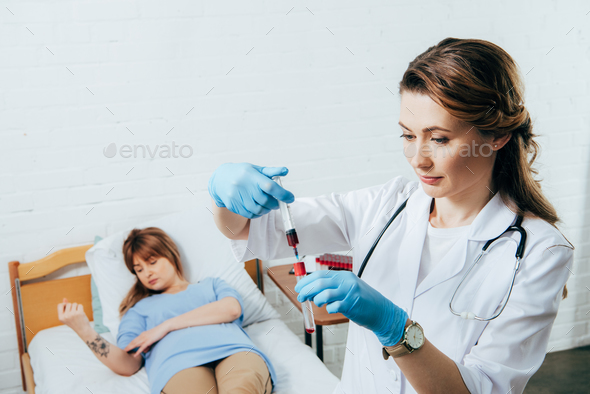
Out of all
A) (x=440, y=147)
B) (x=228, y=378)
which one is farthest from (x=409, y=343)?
(x=228, y=378)

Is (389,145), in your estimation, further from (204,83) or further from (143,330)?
(143,330)

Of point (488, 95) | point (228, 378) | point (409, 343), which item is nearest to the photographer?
point (409, 343)

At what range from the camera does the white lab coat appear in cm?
88

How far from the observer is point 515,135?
1041 millimetres

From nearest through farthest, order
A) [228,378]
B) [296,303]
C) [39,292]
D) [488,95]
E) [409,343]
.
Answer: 1. [409,343]
2. [488,95]
3. [228,378]
4. [296,303]
5. [39,292]

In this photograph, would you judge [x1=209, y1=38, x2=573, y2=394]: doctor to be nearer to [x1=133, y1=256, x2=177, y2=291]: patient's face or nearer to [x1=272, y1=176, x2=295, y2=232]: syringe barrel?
[x1=272, y1=176, x2=295, y2=232]: syringe barrel

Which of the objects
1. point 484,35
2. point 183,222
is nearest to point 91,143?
point 183,222

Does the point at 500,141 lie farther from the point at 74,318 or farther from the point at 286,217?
the point at 74,318

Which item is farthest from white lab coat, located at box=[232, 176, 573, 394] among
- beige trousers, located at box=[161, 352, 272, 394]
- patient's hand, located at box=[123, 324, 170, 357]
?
patient's hand, located at box=[123, 324, 170, 357]

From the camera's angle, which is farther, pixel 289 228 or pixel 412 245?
pixel 412 245

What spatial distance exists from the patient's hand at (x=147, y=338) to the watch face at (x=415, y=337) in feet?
3.25

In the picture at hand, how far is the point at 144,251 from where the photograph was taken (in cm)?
173

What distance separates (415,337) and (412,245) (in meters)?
0.29

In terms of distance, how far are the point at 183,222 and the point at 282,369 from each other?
2.34ft
